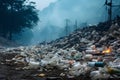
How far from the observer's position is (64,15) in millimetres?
171625

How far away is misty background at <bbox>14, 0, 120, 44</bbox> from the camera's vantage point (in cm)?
14006

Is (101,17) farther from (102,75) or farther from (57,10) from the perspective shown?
(102,75)

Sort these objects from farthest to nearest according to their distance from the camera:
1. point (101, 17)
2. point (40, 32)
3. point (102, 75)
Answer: point (40, 32) → point (101, 17) → point (102, 75)

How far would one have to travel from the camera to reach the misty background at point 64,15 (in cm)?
14006

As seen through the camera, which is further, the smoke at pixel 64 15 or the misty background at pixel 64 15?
the smoke at pixel 64 15

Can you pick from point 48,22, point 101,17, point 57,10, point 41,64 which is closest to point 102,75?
point 41,64

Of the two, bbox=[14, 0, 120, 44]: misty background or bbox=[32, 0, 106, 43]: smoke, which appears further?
bbox=[32, 0, 106, 43]: smoke

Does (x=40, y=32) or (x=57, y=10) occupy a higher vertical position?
(x=57, y=10)

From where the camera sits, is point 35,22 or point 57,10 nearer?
point 35,22

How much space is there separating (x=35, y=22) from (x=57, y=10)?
134m

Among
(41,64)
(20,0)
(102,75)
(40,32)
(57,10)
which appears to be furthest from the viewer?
(57,10)

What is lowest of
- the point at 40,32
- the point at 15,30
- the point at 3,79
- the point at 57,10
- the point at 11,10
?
the point at 3,79

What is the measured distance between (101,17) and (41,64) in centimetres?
12239

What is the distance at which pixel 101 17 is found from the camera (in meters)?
130
